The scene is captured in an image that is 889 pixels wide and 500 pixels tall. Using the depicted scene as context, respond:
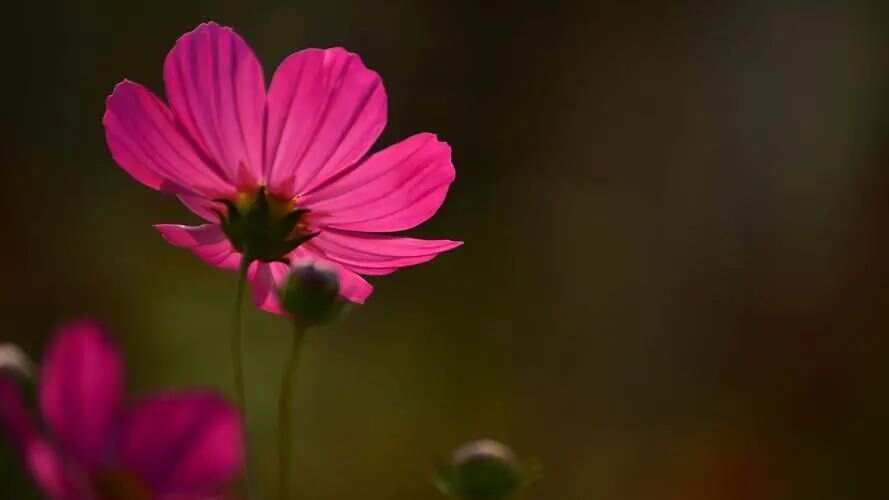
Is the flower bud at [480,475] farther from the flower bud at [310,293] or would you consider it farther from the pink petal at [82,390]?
the pink petal at [82,390]

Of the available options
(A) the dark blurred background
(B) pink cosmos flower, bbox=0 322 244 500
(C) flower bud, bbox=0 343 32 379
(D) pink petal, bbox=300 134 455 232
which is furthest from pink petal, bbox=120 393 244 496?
(A) the dark blurred background

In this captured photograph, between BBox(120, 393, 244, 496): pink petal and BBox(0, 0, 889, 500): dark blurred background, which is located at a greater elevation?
BBox(120, 393, 244, 496): pink petal

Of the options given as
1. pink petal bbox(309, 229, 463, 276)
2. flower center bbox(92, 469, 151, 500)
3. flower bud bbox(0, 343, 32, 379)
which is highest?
flower center bbox(92, 469, 151, 500)

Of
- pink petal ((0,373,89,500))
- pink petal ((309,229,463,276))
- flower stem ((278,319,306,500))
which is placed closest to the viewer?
pink petal ((0,373,89,500))

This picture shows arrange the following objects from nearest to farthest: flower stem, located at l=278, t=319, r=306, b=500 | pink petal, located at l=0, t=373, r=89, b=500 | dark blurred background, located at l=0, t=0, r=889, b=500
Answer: pink petal, located at l=0, t=373, r=89, b=500
flower stem, located at l=278, t=319, r=306, b=500
dark blurred background, located at l=0, t=0, r=889, b=500

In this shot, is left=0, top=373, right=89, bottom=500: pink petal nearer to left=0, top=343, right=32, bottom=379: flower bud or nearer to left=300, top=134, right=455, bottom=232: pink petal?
left=0, top=343, right=32, bottom=379: flower bud

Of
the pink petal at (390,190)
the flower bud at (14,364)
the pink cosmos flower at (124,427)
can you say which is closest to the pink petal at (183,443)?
the pink cosmos flower at (124,427)
